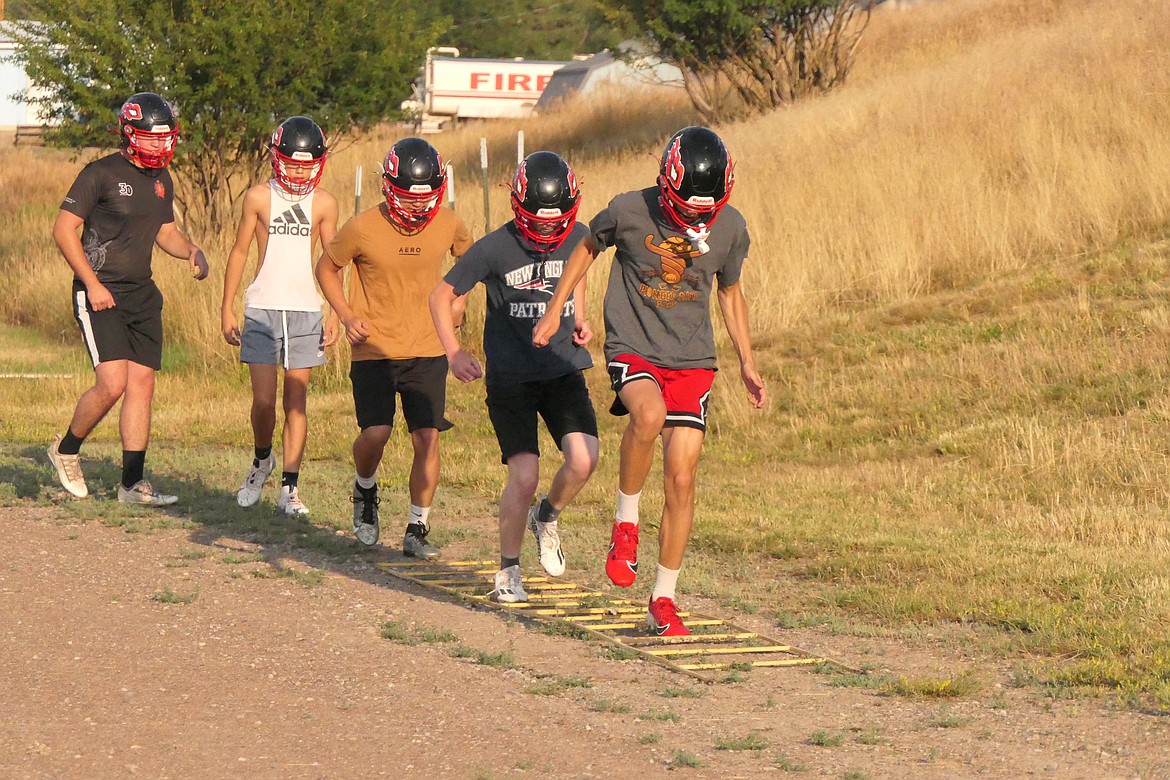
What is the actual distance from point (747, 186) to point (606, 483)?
950cm

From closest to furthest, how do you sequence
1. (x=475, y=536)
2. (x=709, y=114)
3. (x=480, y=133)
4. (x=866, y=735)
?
(x=866, y=735), (x=475, y=536), (x=709, y=114), (x=480, y=133)

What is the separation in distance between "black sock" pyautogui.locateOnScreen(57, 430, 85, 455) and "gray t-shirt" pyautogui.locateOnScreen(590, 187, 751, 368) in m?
4.30

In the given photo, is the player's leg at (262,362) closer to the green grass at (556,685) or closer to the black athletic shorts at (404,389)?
the black athletic shorts at (404,389)

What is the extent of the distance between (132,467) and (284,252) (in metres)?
1.70

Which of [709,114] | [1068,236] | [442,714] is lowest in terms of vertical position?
[442,714]

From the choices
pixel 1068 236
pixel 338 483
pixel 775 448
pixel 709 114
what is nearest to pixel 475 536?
pixel 338 483

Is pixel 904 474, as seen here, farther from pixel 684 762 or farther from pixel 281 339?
pixel 684 762

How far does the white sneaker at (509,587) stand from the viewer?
762 cm

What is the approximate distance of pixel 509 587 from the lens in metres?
7.62

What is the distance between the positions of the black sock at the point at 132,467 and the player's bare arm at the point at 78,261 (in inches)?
40.2

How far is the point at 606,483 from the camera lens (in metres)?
11.6

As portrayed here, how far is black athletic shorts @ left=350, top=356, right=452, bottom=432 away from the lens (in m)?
8.54

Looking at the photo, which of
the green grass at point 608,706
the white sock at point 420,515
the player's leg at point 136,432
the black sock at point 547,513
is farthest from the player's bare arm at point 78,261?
the green grass at point 608,706

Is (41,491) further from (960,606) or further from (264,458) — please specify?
(960,606)
